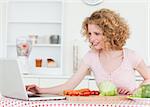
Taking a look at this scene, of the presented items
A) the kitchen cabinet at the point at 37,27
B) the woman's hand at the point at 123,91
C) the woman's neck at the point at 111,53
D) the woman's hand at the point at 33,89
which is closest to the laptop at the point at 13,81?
the woman's hand at the point at 33,89

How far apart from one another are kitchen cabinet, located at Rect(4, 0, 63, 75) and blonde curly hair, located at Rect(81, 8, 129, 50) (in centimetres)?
198

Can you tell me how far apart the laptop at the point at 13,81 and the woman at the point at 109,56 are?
0.44m

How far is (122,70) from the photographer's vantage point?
2361 mm

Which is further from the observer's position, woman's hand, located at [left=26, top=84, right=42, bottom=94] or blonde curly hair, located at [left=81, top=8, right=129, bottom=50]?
blonde curly hair, located at [left=81, top=8, right=129, bottom=50]

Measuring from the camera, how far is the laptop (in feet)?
5.49

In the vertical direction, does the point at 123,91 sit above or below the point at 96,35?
below

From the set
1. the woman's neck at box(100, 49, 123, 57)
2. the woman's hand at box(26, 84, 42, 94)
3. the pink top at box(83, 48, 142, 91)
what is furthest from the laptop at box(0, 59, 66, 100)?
the woman's neck at box(100, 49, 123, 57)

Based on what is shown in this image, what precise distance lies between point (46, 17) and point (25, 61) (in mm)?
644

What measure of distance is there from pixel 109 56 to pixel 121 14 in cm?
199

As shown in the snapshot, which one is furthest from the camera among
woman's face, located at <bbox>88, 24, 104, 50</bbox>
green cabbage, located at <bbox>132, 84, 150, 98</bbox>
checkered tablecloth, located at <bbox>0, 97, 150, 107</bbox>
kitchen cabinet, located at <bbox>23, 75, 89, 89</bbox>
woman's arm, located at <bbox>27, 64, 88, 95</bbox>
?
kitchen cabinet, located at <bbox>23, 75, 89, 89</bbox>

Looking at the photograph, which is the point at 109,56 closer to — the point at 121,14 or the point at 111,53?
the point at 111,53

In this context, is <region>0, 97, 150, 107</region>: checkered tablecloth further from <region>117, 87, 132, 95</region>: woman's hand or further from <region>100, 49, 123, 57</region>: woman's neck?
<region>100, 49, 123, 57</region>: woman's neck

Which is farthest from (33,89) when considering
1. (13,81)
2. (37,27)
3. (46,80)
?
(37,27)

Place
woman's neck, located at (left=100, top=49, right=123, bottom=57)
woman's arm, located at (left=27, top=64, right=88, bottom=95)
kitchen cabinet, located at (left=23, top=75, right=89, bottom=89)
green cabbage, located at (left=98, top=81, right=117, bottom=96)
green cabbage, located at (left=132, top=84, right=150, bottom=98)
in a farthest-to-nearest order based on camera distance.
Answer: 1. kitchen cabinet, located at (left=23, top=75, right=89, bottom=89)
2. woman's neck, located at (left=100, top=49, right=123, bottom=57)
3. woman's arm, located at (left=27, top=64, right=88, bottom=95)
4. green cabbage, located at (left=98, top=81, right=117, bottom=96)
5. green cabbage, located at (left=132, top=84, right=150, bottom=98)
